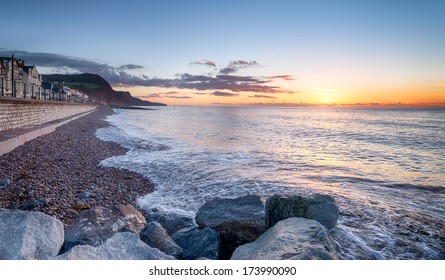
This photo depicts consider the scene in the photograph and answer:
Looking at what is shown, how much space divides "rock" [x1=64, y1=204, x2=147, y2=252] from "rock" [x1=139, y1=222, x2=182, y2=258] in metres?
0.32

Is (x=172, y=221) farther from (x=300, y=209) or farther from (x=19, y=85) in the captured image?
(x=19, y=85)

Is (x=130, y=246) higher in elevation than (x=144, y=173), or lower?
higher

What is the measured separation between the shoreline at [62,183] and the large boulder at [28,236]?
1.63 meters

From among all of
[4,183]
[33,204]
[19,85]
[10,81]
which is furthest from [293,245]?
[19,85]

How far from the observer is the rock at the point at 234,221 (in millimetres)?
5031

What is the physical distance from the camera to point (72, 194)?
7.08 m

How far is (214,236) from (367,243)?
2.92 m

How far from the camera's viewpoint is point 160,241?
4.47m

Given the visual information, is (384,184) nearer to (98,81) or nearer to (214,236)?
(214,236)

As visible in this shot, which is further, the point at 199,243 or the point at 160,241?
the point at 199,243

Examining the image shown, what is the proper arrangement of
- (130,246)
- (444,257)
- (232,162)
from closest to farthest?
1. (130,246)
2. (444,257)
3. (232,162)

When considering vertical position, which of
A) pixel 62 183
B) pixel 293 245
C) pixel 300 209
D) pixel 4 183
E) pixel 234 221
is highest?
pixel 293 245

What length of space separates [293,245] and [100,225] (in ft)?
9.29
